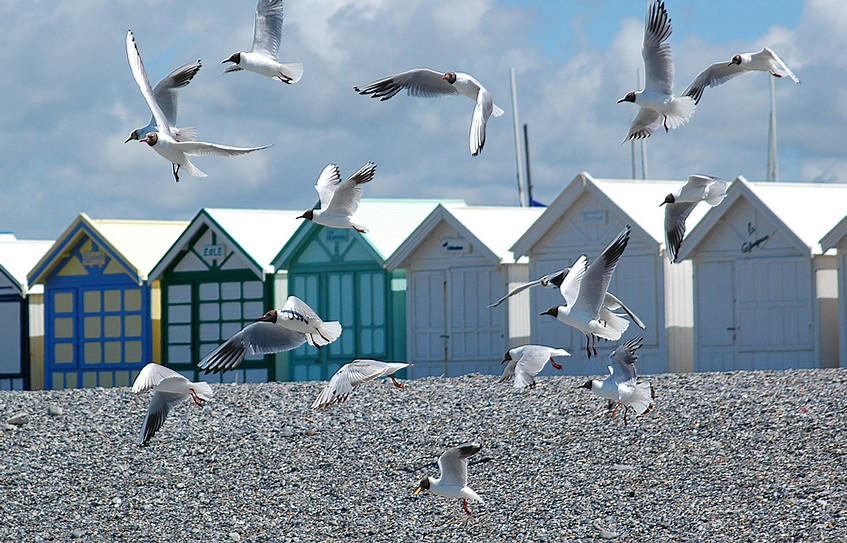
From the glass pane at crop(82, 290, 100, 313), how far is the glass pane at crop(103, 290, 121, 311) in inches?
9.1

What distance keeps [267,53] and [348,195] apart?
115 cm

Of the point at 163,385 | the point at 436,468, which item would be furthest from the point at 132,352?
the point at 163,385

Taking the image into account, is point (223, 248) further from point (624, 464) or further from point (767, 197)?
point (624, 464)

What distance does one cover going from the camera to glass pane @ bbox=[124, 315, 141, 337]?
3253 cm

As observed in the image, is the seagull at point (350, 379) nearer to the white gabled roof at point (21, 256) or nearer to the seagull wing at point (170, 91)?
the seagull wing at point (170, 91)

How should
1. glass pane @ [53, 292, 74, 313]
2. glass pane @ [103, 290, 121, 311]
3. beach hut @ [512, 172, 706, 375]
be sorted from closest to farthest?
beach hut @ [512, 172, 706, 375] → glass pane @ [103, 290, 121, 311] → glass pane @ [53, 292, 74, 313]

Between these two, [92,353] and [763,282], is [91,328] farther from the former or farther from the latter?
[763,282]

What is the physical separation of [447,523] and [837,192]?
523 inches

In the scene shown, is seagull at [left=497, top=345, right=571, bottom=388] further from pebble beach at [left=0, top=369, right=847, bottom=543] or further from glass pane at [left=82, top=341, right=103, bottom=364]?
glass pane at [left=82, top=341, right=103, bottom=364]

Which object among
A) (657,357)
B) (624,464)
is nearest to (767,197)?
(657,357)

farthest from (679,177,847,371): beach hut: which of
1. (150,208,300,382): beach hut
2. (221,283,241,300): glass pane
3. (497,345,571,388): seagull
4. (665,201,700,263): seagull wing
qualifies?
(665,201,700,263): seagull wing

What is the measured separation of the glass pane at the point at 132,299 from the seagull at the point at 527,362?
22513 mm

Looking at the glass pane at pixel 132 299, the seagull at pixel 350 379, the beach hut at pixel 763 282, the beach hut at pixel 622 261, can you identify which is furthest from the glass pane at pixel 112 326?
the seagull at pixel 350 379

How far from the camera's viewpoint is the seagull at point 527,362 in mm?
10203
